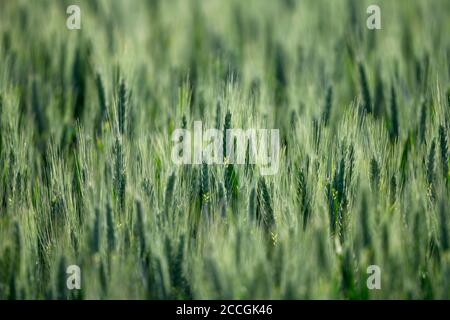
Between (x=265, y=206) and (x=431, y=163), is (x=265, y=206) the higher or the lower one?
the lower one

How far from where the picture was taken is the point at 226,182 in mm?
1919

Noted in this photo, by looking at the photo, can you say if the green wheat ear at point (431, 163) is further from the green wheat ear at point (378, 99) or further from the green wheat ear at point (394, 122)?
the green wheat ear at point (378, 99)

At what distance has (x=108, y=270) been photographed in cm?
163

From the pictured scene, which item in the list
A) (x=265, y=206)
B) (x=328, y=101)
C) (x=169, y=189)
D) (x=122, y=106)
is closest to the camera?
(x=169, y=189)

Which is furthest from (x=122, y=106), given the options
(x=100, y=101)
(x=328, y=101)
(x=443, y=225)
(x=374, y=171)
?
(x=443, y=225)

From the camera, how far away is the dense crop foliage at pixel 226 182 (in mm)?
1585

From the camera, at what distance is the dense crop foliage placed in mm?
1585

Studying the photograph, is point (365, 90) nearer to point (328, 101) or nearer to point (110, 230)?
point (328, 101)

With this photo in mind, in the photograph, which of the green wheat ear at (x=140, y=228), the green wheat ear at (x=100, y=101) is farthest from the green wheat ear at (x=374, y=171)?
the green wheat ear at (x=100, y=101)

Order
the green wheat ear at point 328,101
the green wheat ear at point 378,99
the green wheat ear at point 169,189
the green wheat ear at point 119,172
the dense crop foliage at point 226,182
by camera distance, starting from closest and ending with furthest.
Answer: the dense crop foliage at point 226,182
the green wheat ear at point 169,189
the green wheat ear at point 119,172
the green wheat ear at point 328,101
the green wheat ear at point 378,99

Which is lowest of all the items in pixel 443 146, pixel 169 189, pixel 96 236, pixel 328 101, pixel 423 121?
pixel 96 236

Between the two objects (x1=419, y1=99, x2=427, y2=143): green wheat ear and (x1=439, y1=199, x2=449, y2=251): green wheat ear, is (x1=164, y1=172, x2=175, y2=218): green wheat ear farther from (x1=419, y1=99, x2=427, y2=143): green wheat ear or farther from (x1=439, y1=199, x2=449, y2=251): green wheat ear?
(x1=419, y1=99, x2=427, y2=143): green wheat ear

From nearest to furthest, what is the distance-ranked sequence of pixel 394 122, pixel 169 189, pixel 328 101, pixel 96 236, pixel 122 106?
1. pixel 96 236
2. pixel 169 189
3. pixel 122 106
4. pixel 394 122
5. pixel 328 101
